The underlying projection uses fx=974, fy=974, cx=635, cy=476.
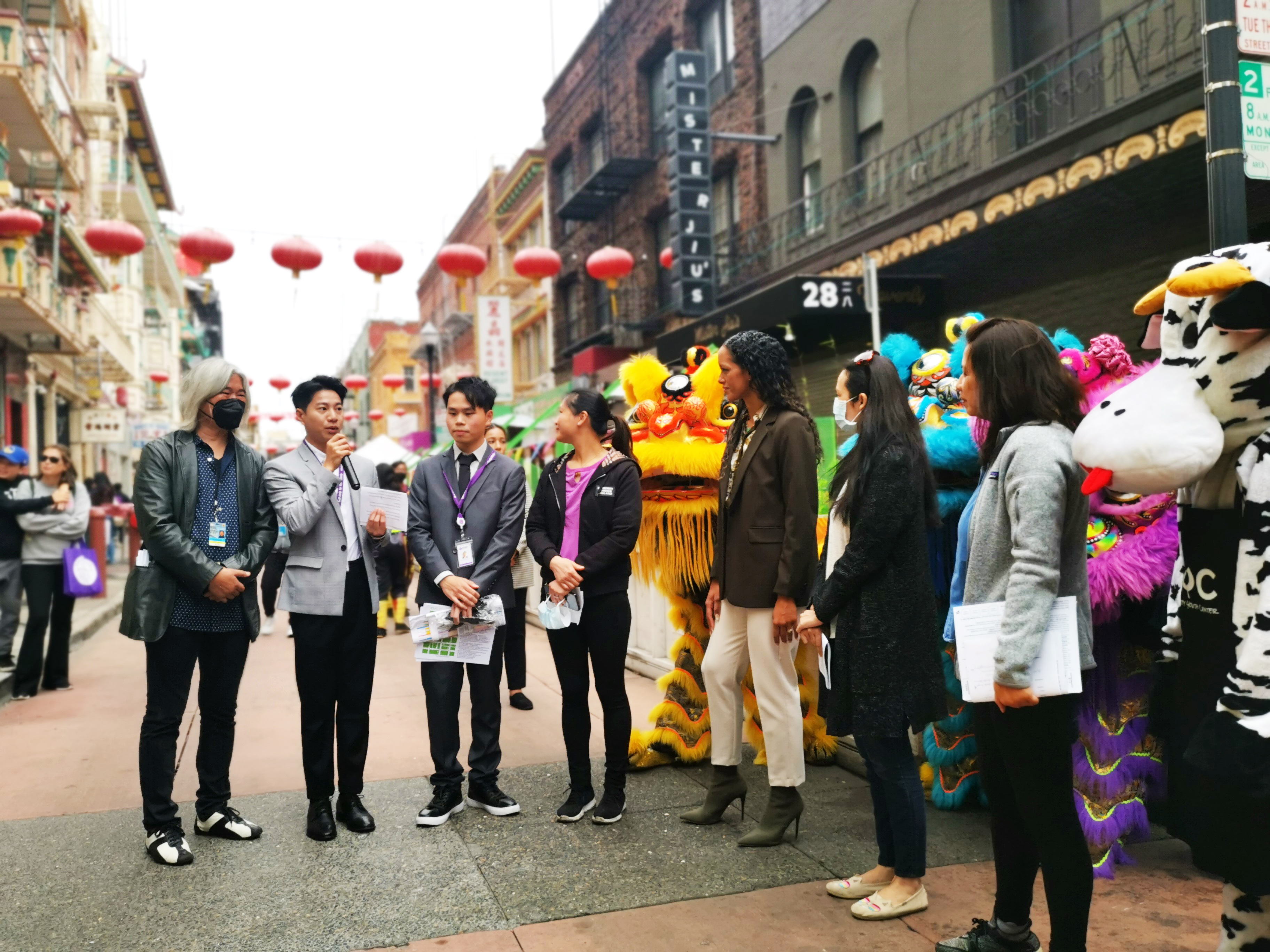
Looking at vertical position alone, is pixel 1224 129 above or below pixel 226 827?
above

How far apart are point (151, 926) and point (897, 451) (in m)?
3.02

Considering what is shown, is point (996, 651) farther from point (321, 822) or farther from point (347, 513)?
point (321, 822)

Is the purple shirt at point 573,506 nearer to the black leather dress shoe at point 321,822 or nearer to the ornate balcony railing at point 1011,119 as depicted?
the black leather dress shoe at point 321,822

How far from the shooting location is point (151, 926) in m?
3.31

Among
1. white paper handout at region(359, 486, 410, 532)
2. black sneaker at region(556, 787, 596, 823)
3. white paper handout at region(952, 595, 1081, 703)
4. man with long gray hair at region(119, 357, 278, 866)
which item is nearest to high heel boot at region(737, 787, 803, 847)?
black sneaker at region(556, 787, 596, 823)

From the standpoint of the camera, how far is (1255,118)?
3.67m

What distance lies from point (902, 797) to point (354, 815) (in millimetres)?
2381

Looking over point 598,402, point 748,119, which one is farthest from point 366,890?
point 748,119

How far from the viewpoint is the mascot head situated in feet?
7.21

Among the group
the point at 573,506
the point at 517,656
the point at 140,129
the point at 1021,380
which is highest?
the point at 140,129

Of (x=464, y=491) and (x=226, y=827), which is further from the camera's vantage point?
(x=464, y=491)

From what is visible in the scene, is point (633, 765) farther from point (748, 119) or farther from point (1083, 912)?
point (748, 119)

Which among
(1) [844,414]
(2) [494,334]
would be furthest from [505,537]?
(2) [494,334]

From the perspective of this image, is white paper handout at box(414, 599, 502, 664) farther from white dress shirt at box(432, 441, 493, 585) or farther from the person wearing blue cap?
the person wearing blue cap
